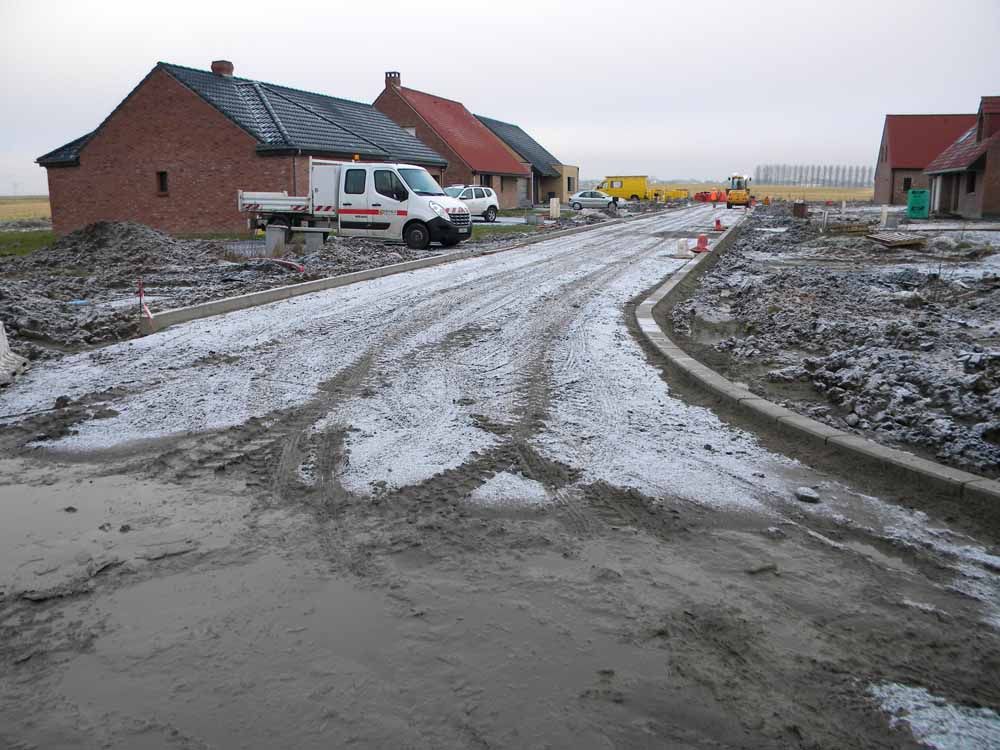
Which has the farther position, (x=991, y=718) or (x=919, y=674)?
(x=919, y=674)

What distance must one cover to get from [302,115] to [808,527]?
2966cm

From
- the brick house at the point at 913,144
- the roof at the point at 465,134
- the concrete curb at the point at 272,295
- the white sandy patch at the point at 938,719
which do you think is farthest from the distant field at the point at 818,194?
the white sandy patch at the point at 938,719

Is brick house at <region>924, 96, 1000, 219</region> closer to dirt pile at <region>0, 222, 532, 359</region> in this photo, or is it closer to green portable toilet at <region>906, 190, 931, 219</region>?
green portable toilet at <region>906, 190, 931, 219</region>

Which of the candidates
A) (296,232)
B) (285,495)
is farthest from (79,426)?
(296,232)

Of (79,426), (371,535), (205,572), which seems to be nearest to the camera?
(205,572)

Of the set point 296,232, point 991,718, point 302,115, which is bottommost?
point 991,718

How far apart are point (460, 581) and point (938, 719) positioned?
6.27 ft

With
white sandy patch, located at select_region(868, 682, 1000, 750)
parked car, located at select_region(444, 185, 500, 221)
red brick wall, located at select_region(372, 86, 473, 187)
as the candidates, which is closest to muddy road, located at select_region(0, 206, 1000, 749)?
white sandy patch, located at select_region(868, 682, 1000, 750)

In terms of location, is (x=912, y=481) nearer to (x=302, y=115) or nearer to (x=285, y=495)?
(x=285, y=495)

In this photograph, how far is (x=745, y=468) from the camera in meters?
5.06

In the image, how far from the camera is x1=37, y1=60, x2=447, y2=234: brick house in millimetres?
27375

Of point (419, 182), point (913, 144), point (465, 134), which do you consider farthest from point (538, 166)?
point (419, 182)

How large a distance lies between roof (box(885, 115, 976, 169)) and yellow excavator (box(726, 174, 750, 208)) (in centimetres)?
1049

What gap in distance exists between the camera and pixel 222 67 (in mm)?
31016
